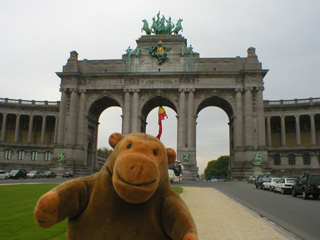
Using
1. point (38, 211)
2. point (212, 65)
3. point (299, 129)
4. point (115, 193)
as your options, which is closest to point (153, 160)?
point (115, 193)

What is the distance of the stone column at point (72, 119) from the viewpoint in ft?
169

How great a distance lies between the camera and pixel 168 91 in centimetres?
5178

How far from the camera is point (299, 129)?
5766cm

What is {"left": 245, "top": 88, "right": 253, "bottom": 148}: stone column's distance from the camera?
48625mm

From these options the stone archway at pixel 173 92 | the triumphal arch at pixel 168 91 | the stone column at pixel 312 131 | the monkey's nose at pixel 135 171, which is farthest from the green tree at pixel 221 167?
the monkey's nose at pixel 135 171

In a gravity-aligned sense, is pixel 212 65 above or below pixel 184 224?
above

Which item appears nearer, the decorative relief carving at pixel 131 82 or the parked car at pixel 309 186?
the parked car at pixel 309 186

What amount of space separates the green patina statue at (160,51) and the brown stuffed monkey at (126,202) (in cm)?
4965

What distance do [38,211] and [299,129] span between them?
61.2 metres

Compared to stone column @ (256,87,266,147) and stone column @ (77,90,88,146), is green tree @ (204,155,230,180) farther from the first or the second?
stone column @ (77,90,88,146)

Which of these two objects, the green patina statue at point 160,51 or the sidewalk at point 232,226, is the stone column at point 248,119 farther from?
the sidewalk at point 232,226

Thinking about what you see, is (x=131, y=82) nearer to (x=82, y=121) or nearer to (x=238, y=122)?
(x=82, y=121)

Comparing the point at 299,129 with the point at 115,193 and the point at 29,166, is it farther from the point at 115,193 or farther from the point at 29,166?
the point at 115,193

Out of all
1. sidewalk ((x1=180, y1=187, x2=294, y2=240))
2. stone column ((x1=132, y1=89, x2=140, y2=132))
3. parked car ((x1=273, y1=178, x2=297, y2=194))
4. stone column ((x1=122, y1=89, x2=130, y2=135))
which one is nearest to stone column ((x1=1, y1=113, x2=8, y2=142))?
stone column ((x1=122, y1=89, x2=130, y2=135))
